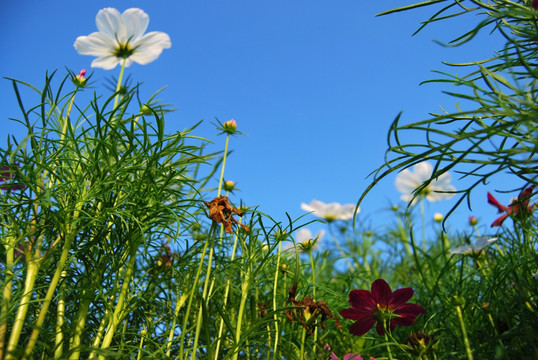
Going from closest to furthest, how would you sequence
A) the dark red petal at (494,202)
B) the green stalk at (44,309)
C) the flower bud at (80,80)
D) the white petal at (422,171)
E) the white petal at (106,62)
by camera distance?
1. the green stalk at (44,309)
2. the flower bud at (80,80)
3. the white petal at (106,62)
4. the dark red petal at (494,202)
5. the white petal at (422,171)

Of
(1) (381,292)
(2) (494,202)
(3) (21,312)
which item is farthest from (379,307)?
(2) (494,202)

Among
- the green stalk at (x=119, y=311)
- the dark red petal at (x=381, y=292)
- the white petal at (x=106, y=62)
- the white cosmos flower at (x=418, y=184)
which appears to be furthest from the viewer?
the white cosmos flower at (x=418, y=184)

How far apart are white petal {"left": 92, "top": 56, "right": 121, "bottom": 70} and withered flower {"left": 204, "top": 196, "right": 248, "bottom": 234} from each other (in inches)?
20.7

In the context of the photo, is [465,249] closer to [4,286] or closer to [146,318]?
[146,318]

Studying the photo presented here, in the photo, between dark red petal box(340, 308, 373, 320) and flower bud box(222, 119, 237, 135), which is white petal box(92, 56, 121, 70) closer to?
flower bud box(222, 119, 237, 135)

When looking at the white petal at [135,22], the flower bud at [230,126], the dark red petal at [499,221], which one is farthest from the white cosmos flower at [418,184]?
the white petal at [135,22]

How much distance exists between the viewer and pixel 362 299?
29.1 inches

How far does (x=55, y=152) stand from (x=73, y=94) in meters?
0.18

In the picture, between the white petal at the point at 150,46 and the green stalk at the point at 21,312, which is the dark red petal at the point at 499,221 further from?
the green stalk at the point at 21,312

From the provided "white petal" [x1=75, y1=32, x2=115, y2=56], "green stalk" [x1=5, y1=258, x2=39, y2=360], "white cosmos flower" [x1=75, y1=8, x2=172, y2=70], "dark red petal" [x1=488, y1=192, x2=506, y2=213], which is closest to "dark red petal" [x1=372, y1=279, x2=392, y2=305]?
"green stalk" [x1=5, y1=258, x2=39, y2=360]


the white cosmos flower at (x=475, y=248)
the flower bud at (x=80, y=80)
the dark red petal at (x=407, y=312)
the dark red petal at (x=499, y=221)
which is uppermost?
the flower bud at (x=80, y=80)

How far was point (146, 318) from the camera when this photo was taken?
2.70 ft

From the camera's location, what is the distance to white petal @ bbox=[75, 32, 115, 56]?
37.7 inches

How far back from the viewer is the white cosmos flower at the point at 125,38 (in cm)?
97
